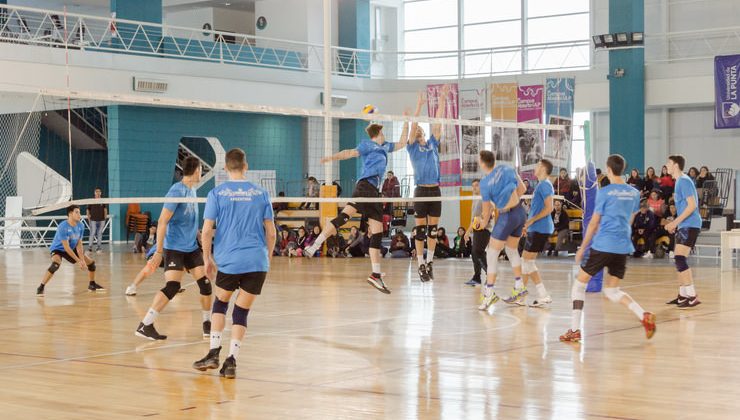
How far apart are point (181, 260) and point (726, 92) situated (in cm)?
2086

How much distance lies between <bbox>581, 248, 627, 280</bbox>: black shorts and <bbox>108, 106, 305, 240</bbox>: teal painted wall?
71.8ft

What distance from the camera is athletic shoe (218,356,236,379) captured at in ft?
25.5

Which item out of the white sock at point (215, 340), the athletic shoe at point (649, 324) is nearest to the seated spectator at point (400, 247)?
the athletic shoe at point (649, 324)

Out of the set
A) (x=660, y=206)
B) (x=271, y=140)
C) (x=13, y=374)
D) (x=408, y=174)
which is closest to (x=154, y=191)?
(x=271, y=140)

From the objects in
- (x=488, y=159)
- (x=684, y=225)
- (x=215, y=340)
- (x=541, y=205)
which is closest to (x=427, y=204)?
(x=541, y=205)

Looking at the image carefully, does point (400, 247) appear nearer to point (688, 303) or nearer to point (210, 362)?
point (688, 303)

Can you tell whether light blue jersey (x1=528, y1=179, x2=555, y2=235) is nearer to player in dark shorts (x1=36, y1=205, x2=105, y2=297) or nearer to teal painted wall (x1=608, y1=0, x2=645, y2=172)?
player in dark shorts (x1=36, y1=205, x2=105, y2=297)

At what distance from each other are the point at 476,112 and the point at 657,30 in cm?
690

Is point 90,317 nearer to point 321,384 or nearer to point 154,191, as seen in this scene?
point 321,384

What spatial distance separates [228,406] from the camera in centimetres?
675

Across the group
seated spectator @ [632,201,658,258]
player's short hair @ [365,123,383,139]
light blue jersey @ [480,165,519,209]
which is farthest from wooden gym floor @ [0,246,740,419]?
seated spectator @ [632,201,658,258]

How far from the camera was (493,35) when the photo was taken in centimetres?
3700

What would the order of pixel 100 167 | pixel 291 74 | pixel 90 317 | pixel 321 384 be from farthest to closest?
pixel 100 167 → pixel 291 74 → pixel 90 317 → pixel 321 384

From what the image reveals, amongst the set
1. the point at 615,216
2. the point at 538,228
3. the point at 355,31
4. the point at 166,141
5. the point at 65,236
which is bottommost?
the point at 65,236
